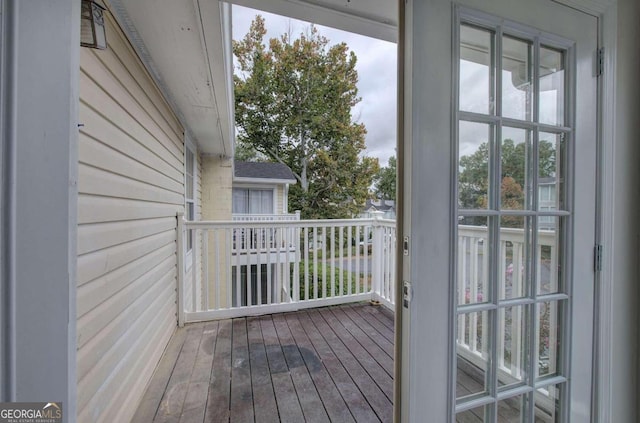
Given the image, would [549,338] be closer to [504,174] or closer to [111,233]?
[504,174]

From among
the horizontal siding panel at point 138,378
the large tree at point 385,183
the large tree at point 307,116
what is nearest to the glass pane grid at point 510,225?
the horizontal siding panel at point 138,378

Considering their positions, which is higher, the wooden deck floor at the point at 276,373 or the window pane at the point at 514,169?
the window pane at the point at 514,169

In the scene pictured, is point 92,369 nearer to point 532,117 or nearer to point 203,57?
point 203,57

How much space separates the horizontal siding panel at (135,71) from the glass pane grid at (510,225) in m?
1.81

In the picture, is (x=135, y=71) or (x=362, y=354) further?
(x=362, y=354)

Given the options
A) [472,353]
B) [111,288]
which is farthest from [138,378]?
[472,353]

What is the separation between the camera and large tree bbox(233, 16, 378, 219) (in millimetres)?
11398

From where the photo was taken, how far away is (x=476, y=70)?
41.9 inches

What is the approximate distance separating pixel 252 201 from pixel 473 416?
8.95 meters

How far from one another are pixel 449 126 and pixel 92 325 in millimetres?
1809

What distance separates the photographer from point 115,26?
1.53m

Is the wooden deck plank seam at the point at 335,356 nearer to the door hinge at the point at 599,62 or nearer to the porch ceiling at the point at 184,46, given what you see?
the door hinge at the point at 599,62

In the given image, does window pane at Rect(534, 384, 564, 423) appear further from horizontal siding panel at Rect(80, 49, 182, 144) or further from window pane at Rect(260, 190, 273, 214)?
window pane at Rect(260, 190, 273, 214)

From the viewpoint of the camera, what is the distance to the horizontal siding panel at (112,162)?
1.25m
